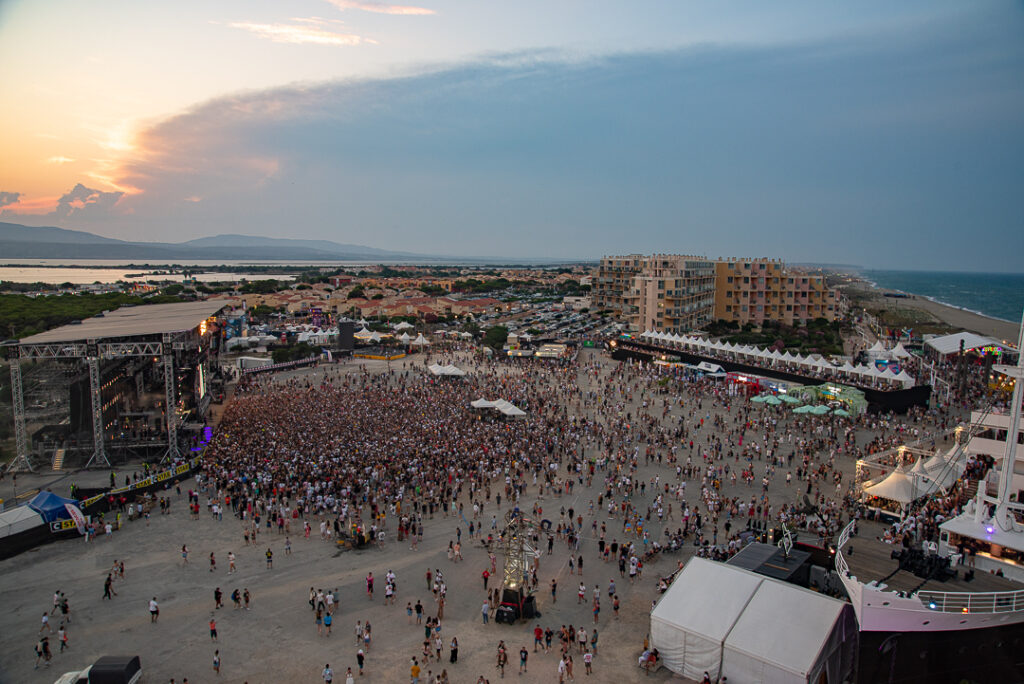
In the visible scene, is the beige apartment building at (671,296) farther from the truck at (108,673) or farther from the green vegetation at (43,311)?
the truck at (108,673)

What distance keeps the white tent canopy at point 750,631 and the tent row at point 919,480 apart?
23.8 feet

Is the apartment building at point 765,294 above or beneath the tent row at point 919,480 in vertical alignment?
above

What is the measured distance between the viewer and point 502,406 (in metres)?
27.3

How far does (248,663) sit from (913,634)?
11.9m

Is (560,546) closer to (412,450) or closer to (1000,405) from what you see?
(412,450)

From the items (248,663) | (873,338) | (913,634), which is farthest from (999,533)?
(873,338)

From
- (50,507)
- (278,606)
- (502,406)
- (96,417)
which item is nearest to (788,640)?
(278,606)

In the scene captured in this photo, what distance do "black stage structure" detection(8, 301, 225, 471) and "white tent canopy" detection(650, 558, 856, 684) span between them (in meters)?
18.7

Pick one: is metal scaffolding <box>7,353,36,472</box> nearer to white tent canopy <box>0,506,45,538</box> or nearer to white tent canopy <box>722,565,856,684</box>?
white tent canopy <box>0,506,45,538</box>

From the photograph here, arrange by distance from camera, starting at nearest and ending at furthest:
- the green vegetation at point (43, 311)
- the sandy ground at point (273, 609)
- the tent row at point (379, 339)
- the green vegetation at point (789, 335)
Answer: the sandy ground at point (273, 609) → the green vegetation at point (43, 311) → the green vegetation at point (789, 335) → the tent row at point (379, 339)

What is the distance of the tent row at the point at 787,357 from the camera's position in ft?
101

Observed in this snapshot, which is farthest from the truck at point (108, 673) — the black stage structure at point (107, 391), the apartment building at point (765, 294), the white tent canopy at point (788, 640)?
the apartment building at point (765, 294)

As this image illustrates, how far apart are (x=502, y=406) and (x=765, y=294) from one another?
44219 millimetres

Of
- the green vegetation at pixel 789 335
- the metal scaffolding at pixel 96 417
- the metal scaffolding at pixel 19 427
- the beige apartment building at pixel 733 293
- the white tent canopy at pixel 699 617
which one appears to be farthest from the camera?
the beige apartment building at pixel 733 293
